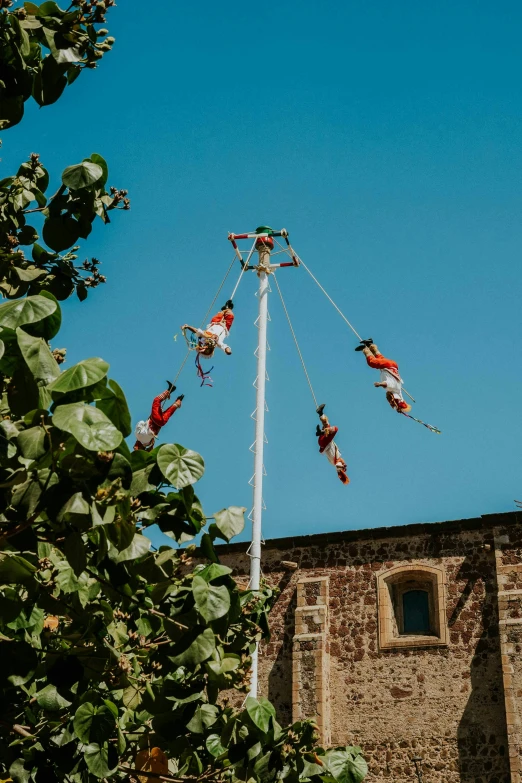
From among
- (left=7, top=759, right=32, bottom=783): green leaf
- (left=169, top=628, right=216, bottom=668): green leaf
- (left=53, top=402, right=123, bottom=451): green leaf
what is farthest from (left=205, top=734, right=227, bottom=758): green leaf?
(left=53, top=402, right=123, bottom=451): green leaf

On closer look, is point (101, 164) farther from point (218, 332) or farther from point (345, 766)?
point (218, 332)

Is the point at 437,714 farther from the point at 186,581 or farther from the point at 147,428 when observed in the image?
the point at 186,581

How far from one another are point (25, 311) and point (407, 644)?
13.4m

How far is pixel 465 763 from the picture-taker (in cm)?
1587

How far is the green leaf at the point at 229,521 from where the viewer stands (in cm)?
554

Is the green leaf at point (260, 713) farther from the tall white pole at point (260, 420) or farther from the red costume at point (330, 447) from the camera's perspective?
the red costume at point (330, 447)

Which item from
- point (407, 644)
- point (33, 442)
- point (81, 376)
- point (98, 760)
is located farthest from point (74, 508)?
point (407, 644)

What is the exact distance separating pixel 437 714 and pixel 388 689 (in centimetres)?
90

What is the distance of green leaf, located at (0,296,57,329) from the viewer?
15.8ft

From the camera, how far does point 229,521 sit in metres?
5.56

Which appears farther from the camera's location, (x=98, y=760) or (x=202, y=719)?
(x=202, y=719)

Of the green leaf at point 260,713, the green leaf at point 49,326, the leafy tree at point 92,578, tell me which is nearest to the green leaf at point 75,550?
the leafy tree at point 92,578

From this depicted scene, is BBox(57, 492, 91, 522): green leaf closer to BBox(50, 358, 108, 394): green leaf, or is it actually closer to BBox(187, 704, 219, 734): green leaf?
BBox(50, 358, 108, 394): green leaf

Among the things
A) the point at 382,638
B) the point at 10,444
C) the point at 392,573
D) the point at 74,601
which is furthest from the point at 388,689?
the point at 10,444
